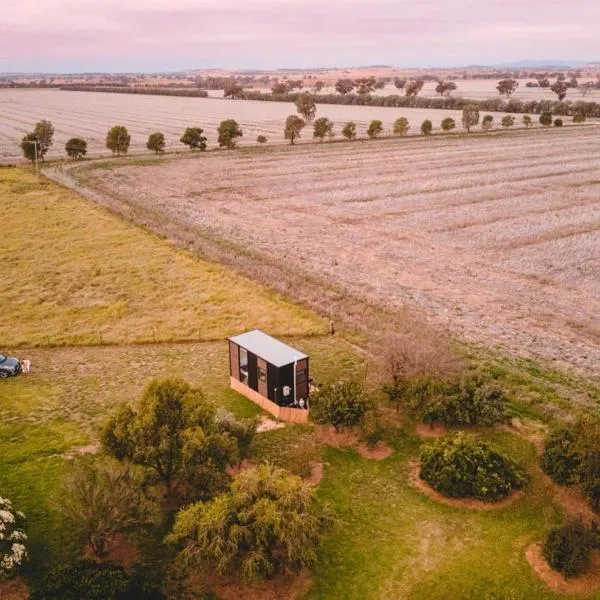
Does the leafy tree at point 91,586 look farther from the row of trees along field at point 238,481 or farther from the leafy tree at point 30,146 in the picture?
the leafy tree at point 30,146

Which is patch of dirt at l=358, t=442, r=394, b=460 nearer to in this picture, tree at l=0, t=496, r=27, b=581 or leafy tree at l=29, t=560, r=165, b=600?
leafy tree at l=29, t=560, r=165, b=600

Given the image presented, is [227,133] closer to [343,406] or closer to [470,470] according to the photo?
[343,406]

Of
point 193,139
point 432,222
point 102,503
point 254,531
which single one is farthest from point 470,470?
point 193,139

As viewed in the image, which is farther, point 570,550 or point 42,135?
point 42,135

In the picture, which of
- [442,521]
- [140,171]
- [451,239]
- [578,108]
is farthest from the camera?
[578,108]

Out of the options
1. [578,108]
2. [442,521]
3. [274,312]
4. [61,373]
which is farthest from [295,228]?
[578,108]

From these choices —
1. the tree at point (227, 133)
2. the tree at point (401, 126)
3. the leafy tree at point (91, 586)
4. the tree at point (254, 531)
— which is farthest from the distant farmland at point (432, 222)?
the leafy tree at point (91, 586)

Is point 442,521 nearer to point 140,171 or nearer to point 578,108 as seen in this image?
point 140,171

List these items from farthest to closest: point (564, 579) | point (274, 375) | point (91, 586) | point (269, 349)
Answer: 1. point (269, 349)
2. point (274, 375)
3. point (564, 579)
4. point (91, 586)
